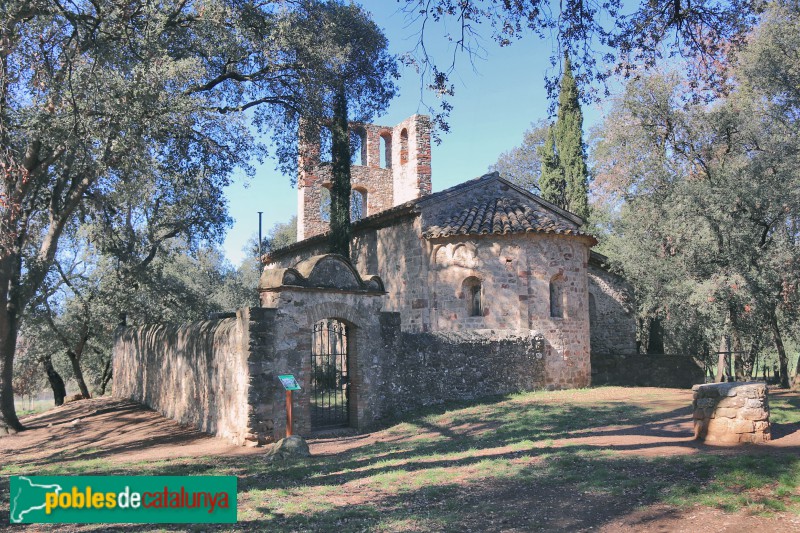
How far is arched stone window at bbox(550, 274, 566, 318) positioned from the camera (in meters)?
18.9

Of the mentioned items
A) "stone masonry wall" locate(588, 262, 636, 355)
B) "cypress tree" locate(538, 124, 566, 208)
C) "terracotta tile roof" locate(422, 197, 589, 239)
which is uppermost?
"cypress tree" locate(538, 124, 566, 208)

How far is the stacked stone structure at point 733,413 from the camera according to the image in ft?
28.5

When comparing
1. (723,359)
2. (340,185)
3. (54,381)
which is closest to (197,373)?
(340,185)

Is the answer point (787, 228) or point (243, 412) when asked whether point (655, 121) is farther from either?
point (243, 412)

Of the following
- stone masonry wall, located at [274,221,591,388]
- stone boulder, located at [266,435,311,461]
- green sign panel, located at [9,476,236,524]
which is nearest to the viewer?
green sign panel, located at [9,476,236,524]

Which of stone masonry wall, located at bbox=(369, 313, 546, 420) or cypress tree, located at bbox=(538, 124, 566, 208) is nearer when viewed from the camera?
stone masonry wall, located at bbox=(369, 313, 546, 420)

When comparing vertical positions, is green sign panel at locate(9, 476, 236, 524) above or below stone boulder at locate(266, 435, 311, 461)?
above

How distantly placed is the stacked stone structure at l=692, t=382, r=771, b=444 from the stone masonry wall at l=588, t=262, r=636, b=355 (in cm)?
1556

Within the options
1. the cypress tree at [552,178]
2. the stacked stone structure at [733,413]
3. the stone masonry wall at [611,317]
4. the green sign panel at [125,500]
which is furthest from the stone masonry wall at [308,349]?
the cypress tree at [552,178]

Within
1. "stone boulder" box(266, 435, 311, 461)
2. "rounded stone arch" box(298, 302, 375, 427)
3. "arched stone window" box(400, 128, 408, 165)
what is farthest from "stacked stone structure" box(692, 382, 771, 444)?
"arched stone window" box(400, 128, 408, 165)

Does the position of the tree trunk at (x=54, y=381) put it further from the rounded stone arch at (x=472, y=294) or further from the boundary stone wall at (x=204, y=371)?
the rounded stone arch at (x=472, y=294)

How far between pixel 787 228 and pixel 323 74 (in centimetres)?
1481

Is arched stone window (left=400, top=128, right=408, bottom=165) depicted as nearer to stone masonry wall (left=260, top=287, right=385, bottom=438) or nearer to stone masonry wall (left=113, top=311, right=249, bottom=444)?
stone masonry wall (left=113, top=311, right=249, bottom=444)

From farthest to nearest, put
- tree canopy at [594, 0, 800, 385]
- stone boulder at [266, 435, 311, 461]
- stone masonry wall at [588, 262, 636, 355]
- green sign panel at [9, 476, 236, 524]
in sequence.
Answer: stone masonry wall at [588, 262, 636, 355], tree canopy at [594, 0, 800, 385], stone boulder at [266, 435, 311, 461], green sign panel at [9, 476, 236, 524]
